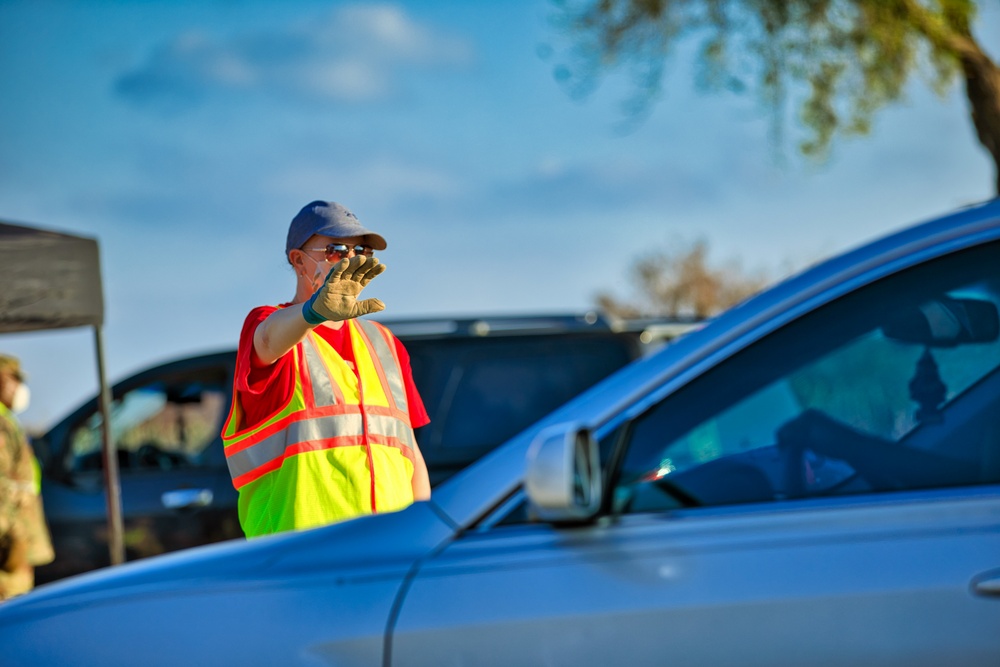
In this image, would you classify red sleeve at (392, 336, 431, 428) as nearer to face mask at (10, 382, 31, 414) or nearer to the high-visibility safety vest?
the high-visibility safety vest

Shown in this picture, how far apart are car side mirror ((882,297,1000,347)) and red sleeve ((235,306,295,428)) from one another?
4.85ft

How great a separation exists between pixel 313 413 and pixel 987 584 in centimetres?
165

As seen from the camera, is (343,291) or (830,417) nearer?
(830,417)

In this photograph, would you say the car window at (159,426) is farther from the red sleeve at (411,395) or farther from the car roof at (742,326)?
the car roof at (742,326)

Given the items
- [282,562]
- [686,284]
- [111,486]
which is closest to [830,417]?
[282,562]

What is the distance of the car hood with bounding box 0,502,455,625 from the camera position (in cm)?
217

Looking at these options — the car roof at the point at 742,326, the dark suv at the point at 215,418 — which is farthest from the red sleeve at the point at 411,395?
the dark suv at the point at 215,418

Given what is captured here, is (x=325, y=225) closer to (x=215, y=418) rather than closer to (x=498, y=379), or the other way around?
(x=498, y=379)

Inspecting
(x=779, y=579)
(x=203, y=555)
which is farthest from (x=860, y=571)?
(x=203, y=555)

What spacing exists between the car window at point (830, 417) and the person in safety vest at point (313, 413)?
94 centimetres

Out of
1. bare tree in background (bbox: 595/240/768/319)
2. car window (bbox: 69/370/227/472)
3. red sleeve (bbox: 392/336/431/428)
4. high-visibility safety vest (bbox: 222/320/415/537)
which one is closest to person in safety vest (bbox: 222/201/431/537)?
high-visibility safety vest (bbox: 222/320/415/537)

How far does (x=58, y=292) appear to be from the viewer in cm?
674

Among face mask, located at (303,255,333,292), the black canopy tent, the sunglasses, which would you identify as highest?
the black canopy tent

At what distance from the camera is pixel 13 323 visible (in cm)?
664
